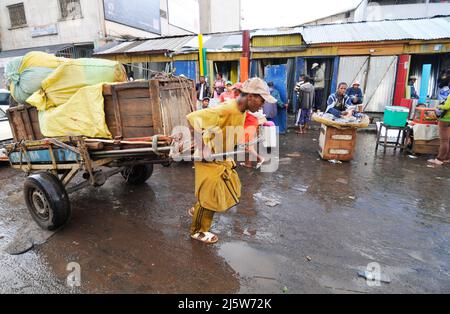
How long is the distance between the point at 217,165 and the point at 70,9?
62.6 feet

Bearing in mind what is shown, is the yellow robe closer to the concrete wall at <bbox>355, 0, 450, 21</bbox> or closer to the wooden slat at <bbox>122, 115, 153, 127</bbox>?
the wooden slat at <bbox>122, 115, 153, 127</bbox>

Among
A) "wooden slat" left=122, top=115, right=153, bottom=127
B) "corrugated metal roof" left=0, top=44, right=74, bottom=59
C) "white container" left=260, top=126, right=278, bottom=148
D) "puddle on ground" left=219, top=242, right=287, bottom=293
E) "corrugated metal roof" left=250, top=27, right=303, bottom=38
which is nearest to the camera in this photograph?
"puddle on ground" left=219, top=242, right=287, bottom=293

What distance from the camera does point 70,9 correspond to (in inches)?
667

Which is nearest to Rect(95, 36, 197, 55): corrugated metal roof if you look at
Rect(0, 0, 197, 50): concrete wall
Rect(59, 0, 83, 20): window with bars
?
Rect(0, 0, 197, 50): concrete wall

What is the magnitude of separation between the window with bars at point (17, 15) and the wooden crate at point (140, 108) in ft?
68.4

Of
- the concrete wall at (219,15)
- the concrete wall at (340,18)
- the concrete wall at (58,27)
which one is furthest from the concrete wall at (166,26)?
the concrete wall at (340,18)

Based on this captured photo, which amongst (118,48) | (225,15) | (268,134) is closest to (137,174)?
(268,134)

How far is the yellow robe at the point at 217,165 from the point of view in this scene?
2814 millimetres

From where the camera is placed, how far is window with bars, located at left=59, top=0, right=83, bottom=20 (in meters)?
16.7

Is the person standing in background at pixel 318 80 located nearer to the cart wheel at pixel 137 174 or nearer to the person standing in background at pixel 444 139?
the person standing in background at pixel 444 139

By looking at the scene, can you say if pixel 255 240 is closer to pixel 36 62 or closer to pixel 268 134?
pixel 36 62

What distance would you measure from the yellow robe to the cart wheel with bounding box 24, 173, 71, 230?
1.80m
